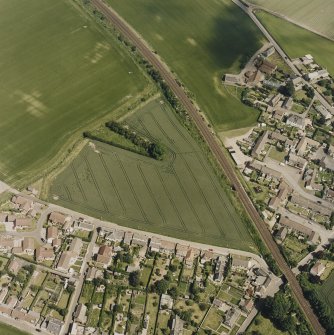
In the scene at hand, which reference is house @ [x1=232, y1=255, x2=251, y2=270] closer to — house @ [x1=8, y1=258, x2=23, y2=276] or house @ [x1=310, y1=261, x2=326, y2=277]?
house @ [x1=310, y1=261, x2=326, y2=277]

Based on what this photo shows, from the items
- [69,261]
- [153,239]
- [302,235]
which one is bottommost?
[69,261]

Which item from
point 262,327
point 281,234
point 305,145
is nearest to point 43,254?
point 262,327

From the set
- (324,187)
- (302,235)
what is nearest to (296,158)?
(324,187)

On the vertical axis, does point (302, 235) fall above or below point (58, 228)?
above

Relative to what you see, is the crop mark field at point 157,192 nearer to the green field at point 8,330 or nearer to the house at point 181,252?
the house at point 181,252

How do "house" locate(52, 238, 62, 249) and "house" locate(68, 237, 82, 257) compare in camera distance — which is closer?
"house" locate(68, 237, 82, 257)

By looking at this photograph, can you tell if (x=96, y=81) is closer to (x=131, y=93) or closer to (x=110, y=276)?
(x=131, y=93)

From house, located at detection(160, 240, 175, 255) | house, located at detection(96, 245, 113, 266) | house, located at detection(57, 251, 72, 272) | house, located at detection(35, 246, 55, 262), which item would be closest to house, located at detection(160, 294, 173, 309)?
house, located at detection(160, 240, 175, 255)
